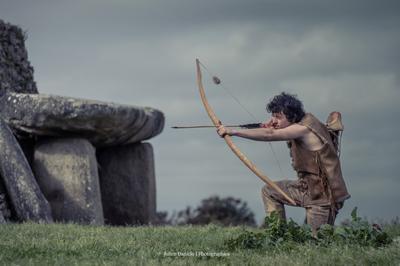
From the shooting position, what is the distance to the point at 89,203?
1562 centimetres

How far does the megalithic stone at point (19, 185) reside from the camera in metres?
14.4

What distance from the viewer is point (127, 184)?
17.7m

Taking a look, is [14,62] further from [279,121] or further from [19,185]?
[279,121]

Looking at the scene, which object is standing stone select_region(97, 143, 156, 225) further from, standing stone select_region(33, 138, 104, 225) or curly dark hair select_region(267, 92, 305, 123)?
curly dark hair select_region(267, 92, 305, 123)

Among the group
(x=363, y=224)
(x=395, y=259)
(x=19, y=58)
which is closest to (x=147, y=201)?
(x=19, y=58)

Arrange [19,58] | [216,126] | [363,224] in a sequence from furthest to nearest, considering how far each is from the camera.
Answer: [19,58] < [216,126] < [363,224]

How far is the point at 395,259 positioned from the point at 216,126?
9.32ft

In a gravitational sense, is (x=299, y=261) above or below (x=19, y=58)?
below

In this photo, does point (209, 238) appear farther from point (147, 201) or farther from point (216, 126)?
point (147, 201)

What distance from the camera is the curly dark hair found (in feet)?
33.7

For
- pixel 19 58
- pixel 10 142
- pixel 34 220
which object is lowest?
pixel 34 220

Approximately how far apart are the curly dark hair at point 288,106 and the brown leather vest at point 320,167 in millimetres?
93

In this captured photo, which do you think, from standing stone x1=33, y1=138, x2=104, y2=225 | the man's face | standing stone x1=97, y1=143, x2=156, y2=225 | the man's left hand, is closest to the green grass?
the man's left hand

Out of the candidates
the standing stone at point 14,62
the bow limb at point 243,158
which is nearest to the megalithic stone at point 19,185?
the standing stone at point 14,62
